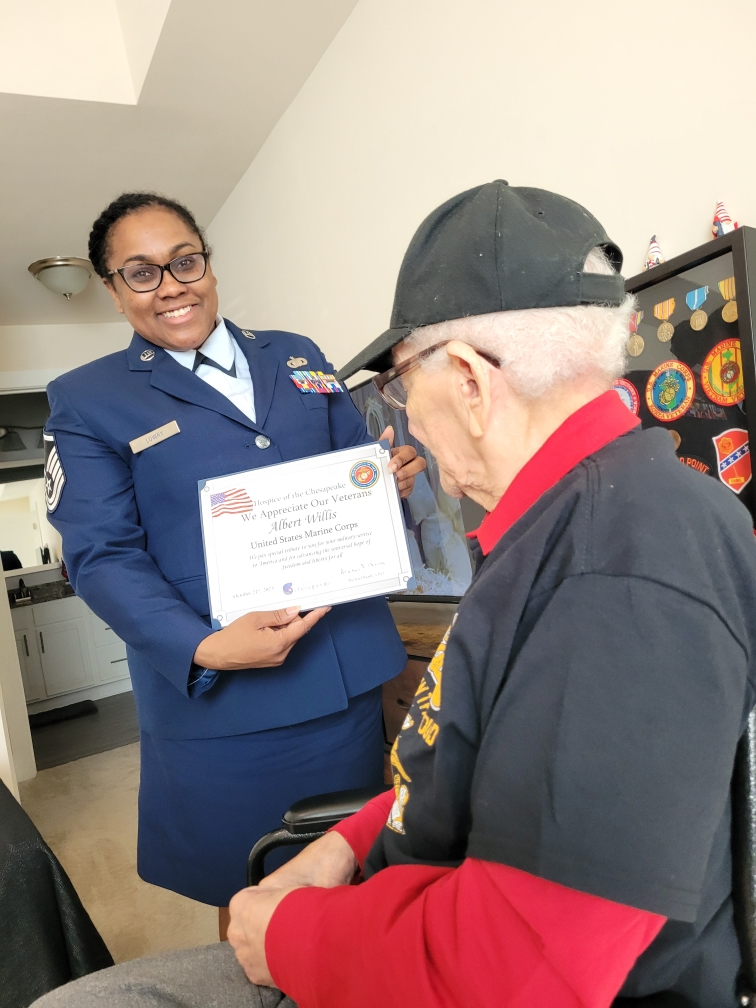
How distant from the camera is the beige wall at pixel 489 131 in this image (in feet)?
4.09

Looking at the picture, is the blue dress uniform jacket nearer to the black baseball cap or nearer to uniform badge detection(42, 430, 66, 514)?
uniform badge detection(42, 430, 66, 514)

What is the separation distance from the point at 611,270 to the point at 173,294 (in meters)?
0.99

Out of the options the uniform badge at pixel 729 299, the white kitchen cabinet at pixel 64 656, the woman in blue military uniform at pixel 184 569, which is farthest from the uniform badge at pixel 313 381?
the white kitchen cabinet at pixel 64 656

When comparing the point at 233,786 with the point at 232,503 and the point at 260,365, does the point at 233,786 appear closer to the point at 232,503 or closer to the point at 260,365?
the point at 232,503

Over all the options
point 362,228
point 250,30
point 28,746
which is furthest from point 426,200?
point 28,746

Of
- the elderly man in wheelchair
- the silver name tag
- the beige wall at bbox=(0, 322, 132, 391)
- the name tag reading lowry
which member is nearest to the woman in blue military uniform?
the silver name tag

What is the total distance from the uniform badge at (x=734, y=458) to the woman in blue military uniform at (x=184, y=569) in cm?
56

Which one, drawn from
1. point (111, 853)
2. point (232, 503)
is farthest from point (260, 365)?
point (111, 853)

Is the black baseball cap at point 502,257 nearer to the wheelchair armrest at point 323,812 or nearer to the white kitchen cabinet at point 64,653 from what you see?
the wheelchair armrest at point 323,812

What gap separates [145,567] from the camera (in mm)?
1348

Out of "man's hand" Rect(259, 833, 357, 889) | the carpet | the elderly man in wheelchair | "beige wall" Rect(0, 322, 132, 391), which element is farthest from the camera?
"beige wall" Rect(0, 322, 132, 391)

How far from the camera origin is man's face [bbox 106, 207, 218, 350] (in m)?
1.42

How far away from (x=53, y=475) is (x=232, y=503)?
1.47 ft

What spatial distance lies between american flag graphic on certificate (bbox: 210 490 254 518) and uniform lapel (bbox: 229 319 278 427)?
22 centimetres
